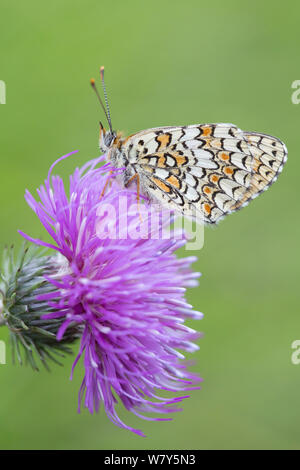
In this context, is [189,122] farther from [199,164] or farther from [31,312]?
[31,312]

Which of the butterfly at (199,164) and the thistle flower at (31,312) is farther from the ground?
the butterfly at (199,164)

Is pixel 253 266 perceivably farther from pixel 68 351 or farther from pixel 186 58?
pixel 68 351

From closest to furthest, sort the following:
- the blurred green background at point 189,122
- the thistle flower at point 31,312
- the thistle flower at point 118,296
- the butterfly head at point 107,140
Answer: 1. the thistle flower at point 118,296
2. the thistle flower at point 31,312
3. the butterfly head at point 107,140
4. the blurred green background at point 189,122

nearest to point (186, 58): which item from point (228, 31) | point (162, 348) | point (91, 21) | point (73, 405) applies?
point (228, 31)

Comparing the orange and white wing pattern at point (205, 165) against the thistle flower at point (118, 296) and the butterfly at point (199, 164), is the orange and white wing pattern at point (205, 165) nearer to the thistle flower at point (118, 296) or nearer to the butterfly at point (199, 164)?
the butterfly at point (199, 164)

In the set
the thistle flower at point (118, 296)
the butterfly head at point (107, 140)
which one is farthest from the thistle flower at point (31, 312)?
the butterfly head at point (107, 140)

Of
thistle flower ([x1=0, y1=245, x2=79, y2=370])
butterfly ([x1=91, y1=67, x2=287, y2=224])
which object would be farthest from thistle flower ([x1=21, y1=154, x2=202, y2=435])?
butterfly ([x1=91, y1=67, x2=287, y2=224])

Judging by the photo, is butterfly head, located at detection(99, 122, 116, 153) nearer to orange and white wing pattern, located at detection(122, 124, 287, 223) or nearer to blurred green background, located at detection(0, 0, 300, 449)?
orange and white wing pattern, located at detection(122, 124, 287, 223)
